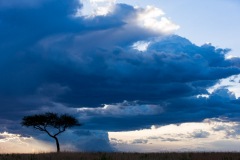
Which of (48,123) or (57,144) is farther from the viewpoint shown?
(48,123)
